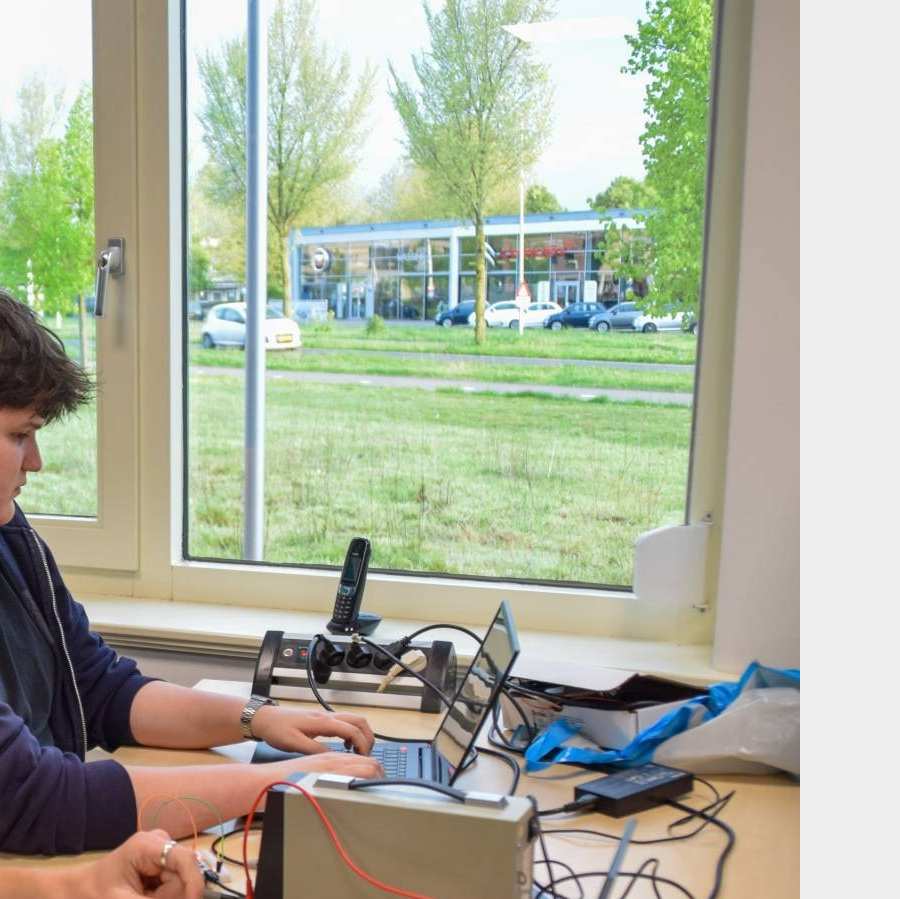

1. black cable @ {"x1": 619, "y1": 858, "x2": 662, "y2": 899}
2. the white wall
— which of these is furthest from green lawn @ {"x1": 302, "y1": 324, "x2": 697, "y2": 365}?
black cable @ {"x1": 619, "y1": 858, "x2": 662, "y2": 899}

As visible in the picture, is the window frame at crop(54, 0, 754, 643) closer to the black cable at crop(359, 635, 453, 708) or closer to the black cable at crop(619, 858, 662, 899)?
the black cable at crop(359, 635, 453, 708)

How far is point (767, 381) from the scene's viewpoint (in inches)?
72.8

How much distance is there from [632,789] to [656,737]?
0.15 m

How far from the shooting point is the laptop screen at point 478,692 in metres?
1.27

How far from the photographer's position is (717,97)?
79.6 inches

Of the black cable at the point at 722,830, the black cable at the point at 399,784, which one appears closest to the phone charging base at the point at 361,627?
the black cable at the point at 722,830

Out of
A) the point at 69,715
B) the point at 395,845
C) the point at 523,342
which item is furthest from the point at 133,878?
the point at 523,342

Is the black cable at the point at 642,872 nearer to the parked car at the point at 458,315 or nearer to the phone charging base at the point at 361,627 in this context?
the phone charging base at the point at 361,627

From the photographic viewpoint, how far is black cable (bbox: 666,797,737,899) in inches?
46.1

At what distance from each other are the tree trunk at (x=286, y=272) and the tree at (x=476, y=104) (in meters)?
0.35

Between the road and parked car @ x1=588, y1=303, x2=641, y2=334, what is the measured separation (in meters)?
0.13
